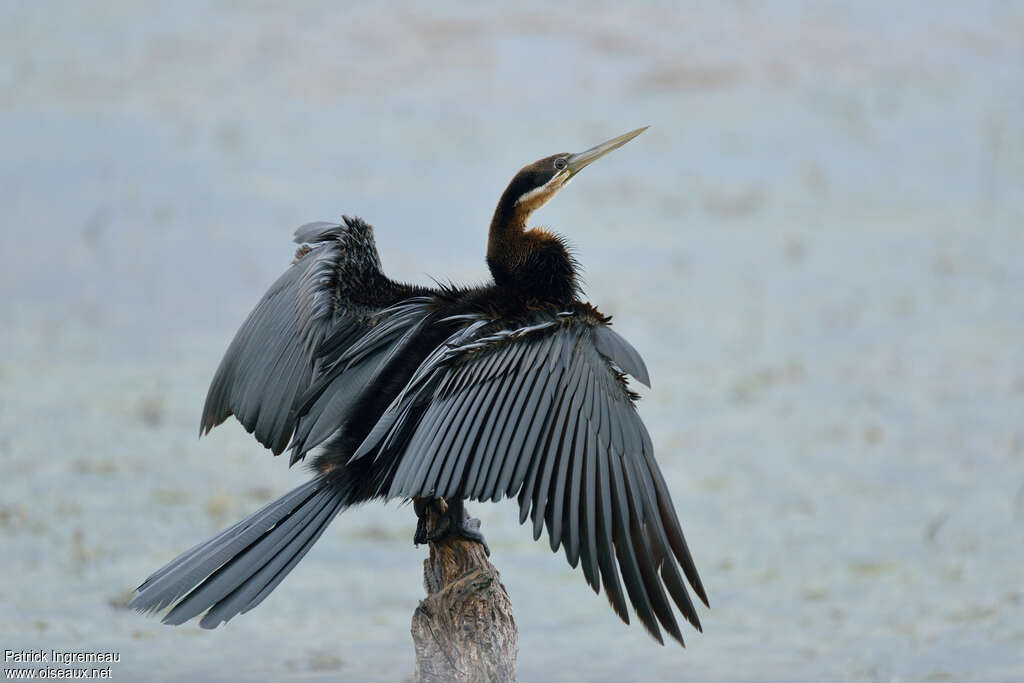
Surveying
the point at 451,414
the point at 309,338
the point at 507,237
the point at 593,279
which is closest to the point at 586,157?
the point at 507,237

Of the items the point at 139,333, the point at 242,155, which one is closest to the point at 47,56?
the point at 242,155

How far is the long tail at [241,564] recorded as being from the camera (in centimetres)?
388

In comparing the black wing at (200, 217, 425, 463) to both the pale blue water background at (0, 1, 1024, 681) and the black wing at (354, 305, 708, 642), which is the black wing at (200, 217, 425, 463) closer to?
the black wing at (354, 305, 708, 642)

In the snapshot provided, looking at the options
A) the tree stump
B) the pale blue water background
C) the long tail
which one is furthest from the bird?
the pale blue water background

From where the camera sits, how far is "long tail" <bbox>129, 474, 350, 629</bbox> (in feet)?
12.7

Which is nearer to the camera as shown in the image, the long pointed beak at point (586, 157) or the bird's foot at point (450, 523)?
the bird's foot at point (450, 523)

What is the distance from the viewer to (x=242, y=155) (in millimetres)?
12352

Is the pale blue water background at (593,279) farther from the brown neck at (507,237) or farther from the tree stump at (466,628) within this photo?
the brown neck at (507,237)

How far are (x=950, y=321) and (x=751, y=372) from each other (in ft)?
5.96

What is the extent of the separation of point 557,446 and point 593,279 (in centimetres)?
732

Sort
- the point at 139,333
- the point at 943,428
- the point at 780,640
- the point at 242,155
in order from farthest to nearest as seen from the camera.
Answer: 1. the point at 242,155
2. the point at 139,333
3. the point at 943,428
4. the point at 780,640

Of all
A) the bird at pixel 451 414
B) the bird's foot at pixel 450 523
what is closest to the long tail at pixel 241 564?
the bird at pixel 451 414

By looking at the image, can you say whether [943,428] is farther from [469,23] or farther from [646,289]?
[469,23]

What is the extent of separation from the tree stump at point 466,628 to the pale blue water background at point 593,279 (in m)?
2.00
